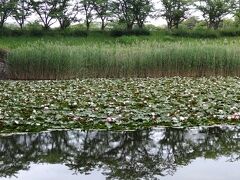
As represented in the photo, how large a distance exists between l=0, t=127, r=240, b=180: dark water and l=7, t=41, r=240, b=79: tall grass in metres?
8.58

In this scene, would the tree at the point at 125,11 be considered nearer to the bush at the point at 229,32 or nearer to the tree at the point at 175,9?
the tree at the point at 175,9

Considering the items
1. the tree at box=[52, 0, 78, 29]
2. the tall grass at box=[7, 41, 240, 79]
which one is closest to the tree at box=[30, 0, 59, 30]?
the tree at box=[52, 0, 78, 29]

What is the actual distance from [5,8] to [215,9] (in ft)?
56.6

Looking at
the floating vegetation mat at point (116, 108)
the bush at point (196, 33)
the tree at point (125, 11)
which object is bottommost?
the floating vegetation mat at point (116, 108)

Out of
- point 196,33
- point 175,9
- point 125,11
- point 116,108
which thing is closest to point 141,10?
point 125,11

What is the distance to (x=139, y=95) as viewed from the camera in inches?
344

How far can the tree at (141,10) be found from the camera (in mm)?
34188

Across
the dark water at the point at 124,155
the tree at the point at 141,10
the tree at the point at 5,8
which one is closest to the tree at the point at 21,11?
the tree at the point at 5,8

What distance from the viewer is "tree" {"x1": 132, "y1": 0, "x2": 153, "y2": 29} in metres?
34.2

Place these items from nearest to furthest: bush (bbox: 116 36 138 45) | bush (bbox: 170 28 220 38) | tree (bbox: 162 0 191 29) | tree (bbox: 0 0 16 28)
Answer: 1. bush (bbox: 116 36 138 45)
2. tree (bbox: 0 0 16 28)
3. bush (bbox: 170 28 220 38)
4. tree (bbox: 162 0 191 29)

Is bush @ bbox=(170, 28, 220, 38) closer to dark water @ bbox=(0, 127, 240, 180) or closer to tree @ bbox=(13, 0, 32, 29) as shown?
tree @ bbox=(13, 0, 32, 29)

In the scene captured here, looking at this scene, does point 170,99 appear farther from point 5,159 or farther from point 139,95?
point 5,159

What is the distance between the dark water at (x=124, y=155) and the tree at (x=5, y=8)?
27.2 m

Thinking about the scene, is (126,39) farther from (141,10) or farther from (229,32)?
(229,32)
